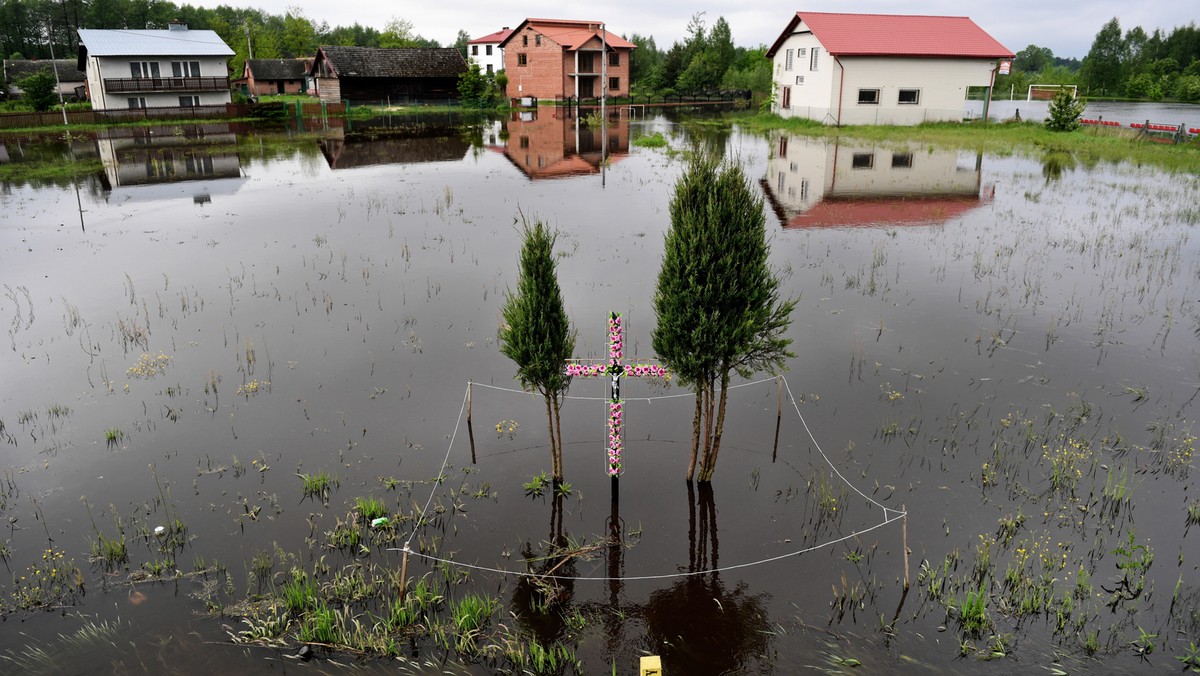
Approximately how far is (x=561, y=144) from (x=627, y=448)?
4297cm

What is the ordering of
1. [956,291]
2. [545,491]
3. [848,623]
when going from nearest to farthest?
[848,623]
[545,491]
[956,291]

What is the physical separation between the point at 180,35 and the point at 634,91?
199 ft

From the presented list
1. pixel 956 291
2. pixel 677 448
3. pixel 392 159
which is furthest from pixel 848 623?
pixel 392 159

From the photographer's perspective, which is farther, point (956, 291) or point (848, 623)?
point (956, 291)

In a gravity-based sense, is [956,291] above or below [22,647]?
above

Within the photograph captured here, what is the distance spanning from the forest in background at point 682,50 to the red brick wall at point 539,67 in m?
19.7

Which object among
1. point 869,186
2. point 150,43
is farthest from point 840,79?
point 150,43

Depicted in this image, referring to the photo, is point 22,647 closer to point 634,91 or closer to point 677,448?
point 677,448

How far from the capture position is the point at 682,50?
355 ft

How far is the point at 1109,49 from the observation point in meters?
151

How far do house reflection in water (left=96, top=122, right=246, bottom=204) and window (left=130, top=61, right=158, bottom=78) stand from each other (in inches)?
429

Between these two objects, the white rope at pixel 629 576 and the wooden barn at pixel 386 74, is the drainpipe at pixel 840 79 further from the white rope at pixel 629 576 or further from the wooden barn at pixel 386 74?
the white rope at pixel 629 576

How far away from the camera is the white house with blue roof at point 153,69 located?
6800 cm

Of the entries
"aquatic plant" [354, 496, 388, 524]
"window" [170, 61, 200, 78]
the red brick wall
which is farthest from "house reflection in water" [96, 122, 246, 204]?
the red brick wall
